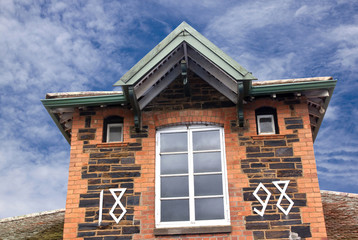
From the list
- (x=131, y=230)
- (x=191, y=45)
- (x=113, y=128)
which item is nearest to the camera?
(x=131, y=230)

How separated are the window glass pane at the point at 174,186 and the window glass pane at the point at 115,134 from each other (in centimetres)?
140

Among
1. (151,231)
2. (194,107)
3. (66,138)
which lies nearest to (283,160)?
(194,107)

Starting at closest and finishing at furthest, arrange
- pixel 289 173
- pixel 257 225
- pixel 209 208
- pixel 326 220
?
pixel 257 225 < pixel 209 208 < pixel 289 173 < pixel 326 220

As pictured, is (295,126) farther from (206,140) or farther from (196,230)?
(196,230)

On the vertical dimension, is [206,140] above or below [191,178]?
above

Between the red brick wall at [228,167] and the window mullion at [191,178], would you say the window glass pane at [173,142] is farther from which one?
the red brick wall at [228,167]

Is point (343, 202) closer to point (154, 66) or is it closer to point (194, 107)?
point (194, 107)

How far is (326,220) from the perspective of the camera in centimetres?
1120

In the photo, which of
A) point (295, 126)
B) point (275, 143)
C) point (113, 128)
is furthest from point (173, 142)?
point (295, 126)

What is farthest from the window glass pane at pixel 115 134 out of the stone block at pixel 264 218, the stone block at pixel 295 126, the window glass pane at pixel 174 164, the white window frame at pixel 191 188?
the stone block at pixel 295 126

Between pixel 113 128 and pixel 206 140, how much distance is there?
6.84 feet

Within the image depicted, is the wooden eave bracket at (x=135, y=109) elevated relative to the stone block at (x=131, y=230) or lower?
elevated

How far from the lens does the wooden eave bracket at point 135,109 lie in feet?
30.5

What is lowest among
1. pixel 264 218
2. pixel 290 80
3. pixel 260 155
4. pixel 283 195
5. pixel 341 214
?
pixel 264 218
